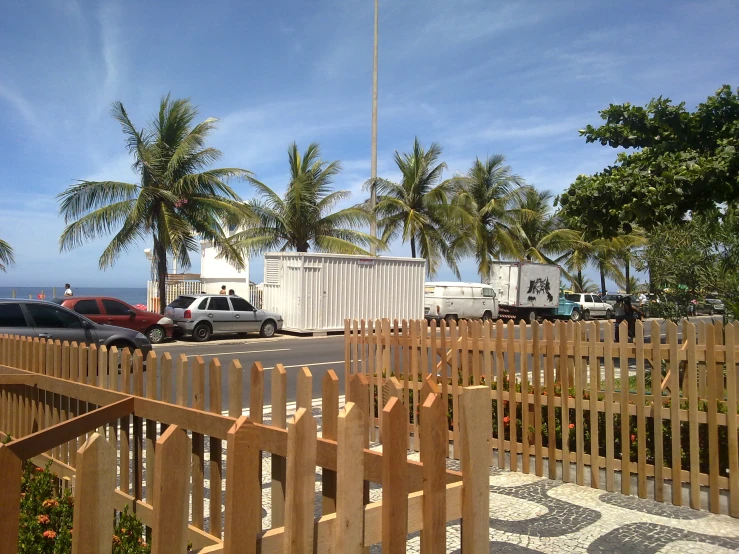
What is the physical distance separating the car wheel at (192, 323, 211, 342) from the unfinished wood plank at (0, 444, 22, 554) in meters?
20.2

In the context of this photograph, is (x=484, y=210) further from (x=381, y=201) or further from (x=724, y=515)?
(x=724, y=515)

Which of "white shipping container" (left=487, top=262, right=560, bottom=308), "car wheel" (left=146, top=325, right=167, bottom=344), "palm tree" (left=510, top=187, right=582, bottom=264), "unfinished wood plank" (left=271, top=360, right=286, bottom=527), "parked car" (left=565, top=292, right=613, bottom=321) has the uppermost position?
"palm tree" (left=510, top=187, right=582, bottom=264)

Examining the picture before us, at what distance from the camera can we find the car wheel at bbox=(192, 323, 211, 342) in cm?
2166

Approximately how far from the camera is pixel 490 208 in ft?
122

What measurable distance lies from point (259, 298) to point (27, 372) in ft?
78.9

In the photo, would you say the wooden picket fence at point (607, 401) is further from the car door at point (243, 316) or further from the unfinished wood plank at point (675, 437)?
the car door at point (243, 316)

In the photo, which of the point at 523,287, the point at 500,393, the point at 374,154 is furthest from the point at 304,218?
the point at 500,393

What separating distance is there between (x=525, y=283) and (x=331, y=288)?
14312mm

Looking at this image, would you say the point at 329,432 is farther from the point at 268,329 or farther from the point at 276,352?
the point at 268,329

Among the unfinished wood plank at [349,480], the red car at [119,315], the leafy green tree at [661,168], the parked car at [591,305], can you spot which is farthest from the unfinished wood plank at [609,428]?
the parked car at [591,305]

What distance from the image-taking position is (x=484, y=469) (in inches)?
90.1

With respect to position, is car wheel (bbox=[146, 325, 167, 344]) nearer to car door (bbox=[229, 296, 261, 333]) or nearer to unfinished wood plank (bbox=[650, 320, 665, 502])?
car door (bbox=[229, 296, 261, 333])

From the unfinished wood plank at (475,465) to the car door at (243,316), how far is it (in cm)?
2081

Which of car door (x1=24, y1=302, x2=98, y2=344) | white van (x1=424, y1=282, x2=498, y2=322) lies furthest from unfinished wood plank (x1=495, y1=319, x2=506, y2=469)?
white van (x1=424, y1=282, x2=498, y2=322)
